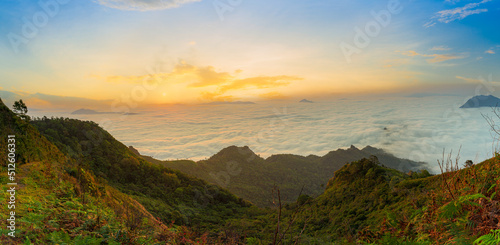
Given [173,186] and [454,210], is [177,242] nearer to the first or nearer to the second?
[454,210]

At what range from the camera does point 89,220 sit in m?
5.81

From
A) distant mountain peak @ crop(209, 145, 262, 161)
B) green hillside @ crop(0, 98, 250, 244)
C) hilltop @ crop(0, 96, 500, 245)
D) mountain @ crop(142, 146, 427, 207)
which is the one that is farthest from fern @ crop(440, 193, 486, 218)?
distant mountain peak @ crop(209, 145, 262, 161)

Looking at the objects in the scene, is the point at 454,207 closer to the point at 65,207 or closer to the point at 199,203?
the point at 65,207

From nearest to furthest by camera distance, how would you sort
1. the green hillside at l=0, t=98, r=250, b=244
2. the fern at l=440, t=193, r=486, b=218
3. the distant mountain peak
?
the fern at l=440, t=193, r=486, b=218
the green hillside at l=0, t=98, r=250, b=244
the distant mountain peak

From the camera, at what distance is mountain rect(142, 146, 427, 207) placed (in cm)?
9156

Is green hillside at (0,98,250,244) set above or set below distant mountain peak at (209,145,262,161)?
above

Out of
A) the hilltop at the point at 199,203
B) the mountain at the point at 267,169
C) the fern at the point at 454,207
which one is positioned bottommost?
the mountain at the point at 267,169

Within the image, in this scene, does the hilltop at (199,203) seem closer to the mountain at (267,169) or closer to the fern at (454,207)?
the fern at (454,207)

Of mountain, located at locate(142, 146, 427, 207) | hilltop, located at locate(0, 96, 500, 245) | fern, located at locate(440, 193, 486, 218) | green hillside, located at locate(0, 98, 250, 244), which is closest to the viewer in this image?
fern, located at locate(440, 193, 486, 218)

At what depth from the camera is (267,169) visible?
120000 mm

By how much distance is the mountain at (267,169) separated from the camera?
91562mm

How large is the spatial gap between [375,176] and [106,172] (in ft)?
151

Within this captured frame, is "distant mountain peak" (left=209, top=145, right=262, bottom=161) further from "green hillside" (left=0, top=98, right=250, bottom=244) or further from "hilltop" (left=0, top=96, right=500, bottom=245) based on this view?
"green hillside" (left=0, top=98, right=250, bottom=244)

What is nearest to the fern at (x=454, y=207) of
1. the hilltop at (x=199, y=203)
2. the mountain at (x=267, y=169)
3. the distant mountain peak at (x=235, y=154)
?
the hilltop at (x=199, y=203)
